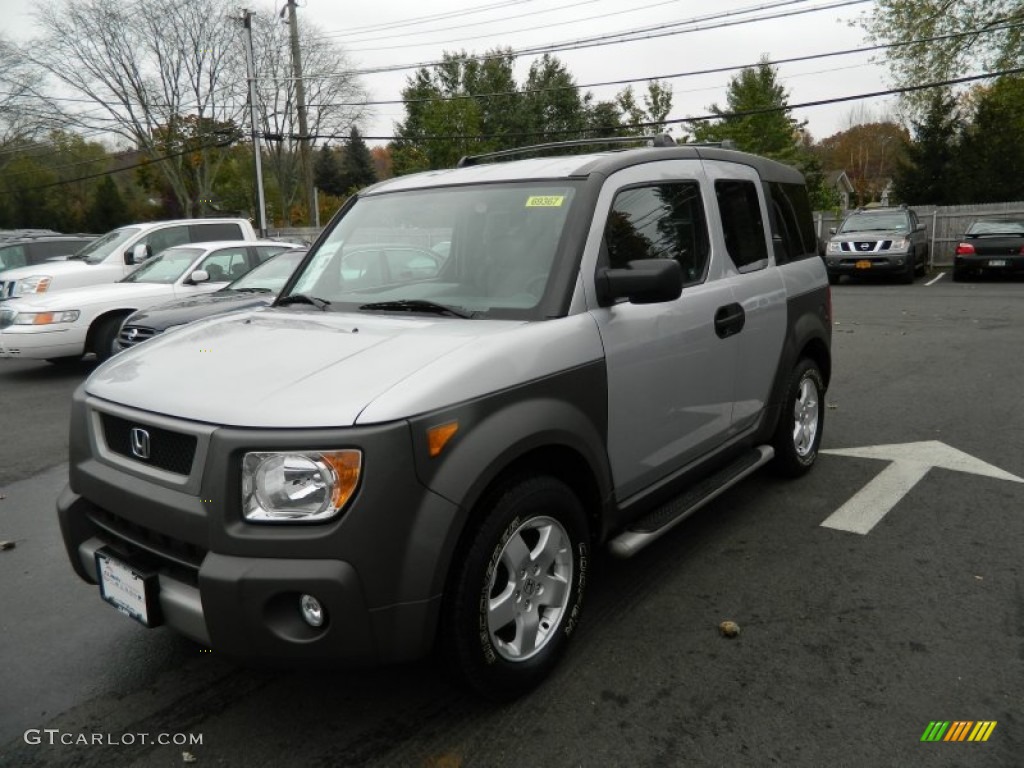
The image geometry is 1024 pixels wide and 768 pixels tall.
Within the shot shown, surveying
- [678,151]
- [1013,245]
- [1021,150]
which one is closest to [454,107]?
[1021,150]

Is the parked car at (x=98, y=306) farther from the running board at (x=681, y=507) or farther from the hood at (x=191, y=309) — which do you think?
the running board at (x=681, y=507)

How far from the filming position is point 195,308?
25.7 feet

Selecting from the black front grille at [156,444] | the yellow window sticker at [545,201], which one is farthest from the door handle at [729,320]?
the black front grille at [156,444]

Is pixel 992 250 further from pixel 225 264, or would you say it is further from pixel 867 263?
pixel 225 264

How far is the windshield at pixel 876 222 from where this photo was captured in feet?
64.9

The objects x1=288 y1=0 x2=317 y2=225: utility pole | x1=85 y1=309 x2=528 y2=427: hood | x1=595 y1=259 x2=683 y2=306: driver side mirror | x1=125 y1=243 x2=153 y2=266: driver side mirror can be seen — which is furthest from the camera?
x1=288 y1=0 x2=317 y2=225: utility pole

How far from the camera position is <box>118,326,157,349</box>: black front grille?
779 cm

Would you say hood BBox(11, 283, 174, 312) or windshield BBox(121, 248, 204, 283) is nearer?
hood BBox(11, 283, 174, 312)

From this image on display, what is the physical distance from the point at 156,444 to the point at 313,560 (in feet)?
2.36

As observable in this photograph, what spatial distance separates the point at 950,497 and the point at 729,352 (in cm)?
196

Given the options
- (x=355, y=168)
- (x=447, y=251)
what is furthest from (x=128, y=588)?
(x=355, y=168)

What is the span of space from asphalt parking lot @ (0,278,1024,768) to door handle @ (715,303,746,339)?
114cm

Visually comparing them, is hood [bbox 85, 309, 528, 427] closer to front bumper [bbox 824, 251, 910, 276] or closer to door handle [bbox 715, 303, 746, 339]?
door handle [bbox 715, 303, 746, 339]

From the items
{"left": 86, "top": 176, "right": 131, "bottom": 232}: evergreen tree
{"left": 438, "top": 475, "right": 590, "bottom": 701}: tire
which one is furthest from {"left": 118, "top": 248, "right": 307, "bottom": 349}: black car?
{"left": 86, "top": 176, "right": 131, "bottom": 232}: evergreen tree
